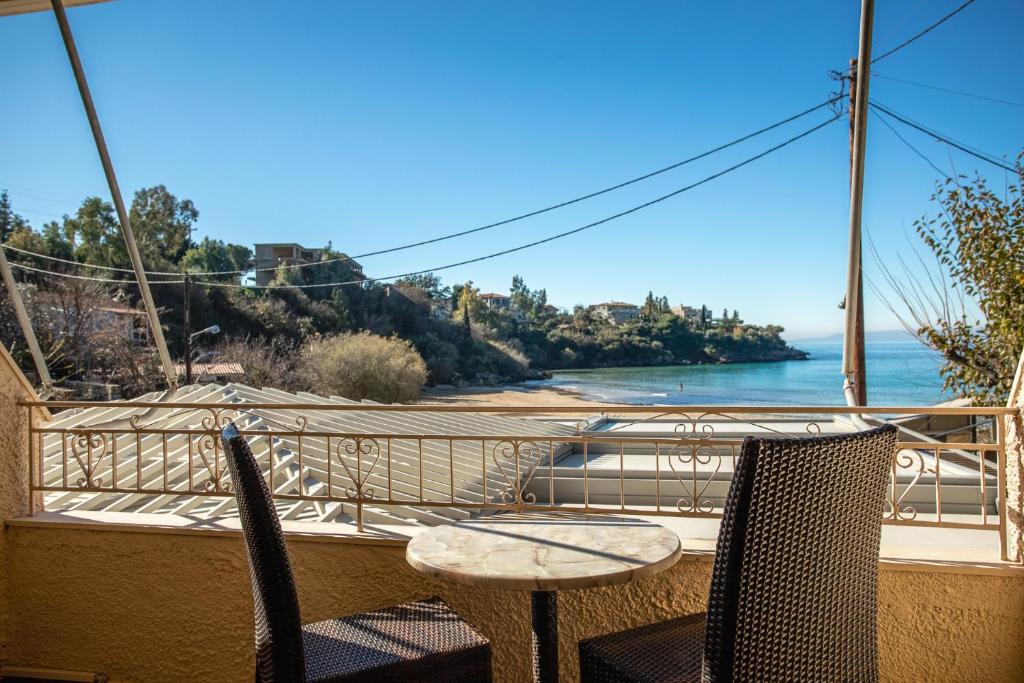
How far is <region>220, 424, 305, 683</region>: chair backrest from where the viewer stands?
1433 millimetres

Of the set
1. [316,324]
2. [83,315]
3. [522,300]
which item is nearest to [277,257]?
[316,324]

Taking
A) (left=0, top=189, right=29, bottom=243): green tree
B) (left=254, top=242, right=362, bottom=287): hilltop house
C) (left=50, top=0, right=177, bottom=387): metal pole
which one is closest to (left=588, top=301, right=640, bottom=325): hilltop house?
(left=254, top=242, right=362, bottom=287): hilltop house

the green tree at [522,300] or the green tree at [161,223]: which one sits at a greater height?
the green tree at [161,223]

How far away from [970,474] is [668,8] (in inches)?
1417

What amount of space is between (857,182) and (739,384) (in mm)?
43693

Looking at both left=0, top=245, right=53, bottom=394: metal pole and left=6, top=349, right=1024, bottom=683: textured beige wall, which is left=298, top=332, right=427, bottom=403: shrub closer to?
left=0, top=245, right=53, bottom=394: metal pole

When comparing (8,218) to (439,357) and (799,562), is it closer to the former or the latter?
(439,357)

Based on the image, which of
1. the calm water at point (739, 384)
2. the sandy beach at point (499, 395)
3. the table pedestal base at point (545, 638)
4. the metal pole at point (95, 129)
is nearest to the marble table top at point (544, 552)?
the table pedestal base at point (545, 638)

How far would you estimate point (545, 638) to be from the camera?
1602mm

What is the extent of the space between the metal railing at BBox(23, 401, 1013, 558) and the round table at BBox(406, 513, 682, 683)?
0.42 m

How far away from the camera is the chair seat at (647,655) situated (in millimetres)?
1441

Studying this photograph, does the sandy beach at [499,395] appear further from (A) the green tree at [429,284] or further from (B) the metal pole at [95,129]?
(B) the metal pole at [95,129]

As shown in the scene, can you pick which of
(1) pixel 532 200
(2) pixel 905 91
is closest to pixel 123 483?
(2) pixel 905 91

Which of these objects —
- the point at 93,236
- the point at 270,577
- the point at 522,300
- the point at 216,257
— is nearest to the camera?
the point at 270,577
